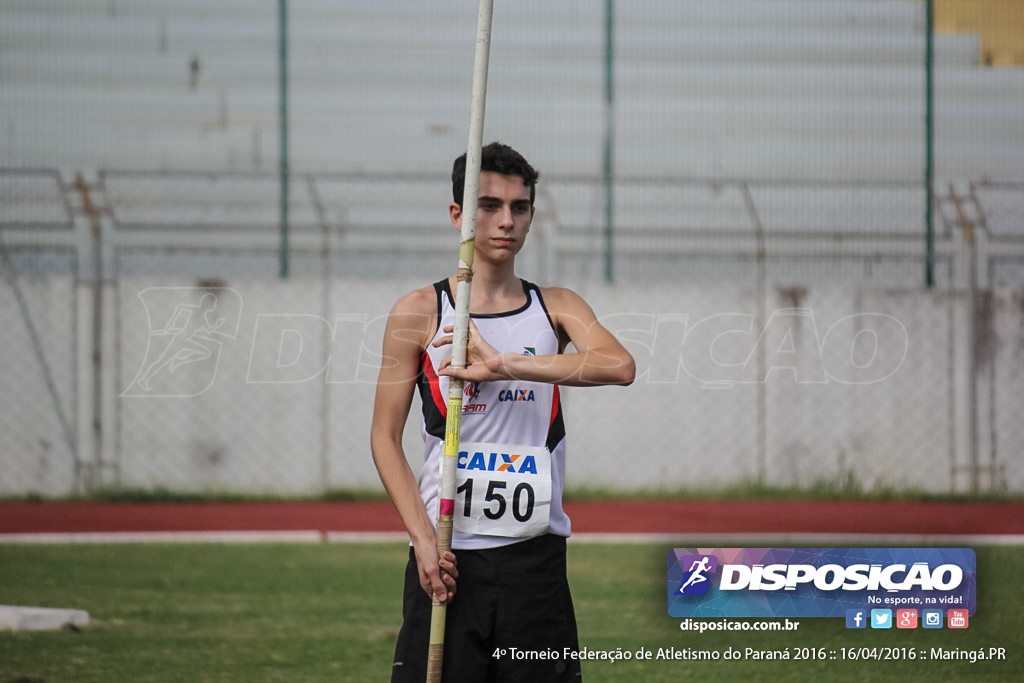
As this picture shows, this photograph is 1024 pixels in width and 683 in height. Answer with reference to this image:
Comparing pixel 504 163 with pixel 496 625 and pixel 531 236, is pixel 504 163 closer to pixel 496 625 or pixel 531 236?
pixel 496 625

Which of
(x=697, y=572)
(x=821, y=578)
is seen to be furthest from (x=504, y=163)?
(x=821, y=578)

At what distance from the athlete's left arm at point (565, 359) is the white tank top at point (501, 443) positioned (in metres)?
0.07

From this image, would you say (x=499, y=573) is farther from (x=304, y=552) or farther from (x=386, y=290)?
(x=386, y=290)

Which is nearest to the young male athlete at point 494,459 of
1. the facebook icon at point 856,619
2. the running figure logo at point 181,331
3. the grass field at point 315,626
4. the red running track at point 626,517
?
the facebook icon at point 856,619

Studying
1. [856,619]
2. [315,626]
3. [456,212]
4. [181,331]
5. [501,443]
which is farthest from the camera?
[181,331]

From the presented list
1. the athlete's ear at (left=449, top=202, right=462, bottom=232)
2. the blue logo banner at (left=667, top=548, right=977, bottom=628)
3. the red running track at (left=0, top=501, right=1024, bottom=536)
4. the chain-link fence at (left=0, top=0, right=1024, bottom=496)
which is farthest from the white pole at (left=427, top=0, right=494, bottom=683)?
the chain-link fence at (left=0, top=0, right=1024, bottom=496)

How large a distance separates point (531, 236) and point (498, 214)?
8.59 metres

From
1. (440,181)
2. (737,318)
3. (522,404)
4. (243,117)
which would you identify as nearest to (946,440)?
(737,318)

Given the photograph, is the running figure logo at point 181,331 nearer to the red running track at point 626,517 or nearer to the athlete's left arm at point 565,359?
the red running track at point 626,517

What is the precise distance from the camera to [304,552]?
325 inches

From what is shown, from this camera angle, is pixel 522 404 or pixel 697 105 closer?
pixel 522 404

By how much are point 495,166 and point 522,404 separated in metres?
0.56

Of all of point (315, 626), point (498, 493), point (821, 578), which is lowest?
Answer: point (315, 626)

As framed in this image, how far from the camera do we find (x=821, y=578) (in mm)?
4508
